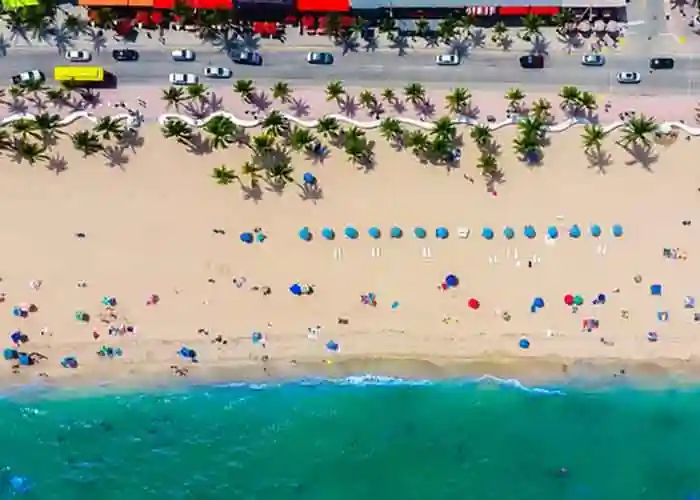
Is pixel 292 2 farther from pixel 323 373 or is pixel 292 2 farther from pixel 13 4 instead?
pixel 323 373

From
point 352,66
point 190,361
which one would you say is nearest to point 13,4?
point 352,66

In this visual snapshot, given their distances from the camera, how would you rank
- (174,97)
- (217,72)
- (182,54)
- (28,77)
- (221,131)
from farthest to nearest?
(217,72) < (182,54) < (174,97) < (28,77) < (221,131)

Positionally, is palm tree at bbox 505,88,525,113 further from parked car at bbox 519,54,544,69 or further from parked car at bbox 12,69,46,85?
parked car at bbox 12,69,46,85

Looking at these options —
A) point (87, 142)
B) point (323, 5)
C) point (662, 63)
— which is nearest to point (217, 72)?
point (323, 5)

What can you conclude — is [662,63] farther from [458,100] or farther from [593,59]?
[458,100]

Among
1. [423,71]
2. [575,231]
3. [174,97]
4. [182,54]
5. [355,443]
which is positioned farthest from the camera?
[355,443]

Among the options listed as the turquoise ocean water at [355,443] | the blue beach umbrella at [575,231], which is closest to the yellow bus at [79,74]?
the turquoise ocean water at [355,443]

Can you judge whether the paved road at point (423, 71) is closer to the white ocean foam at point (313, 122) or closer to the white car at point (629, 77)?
the white car at point (629, 77)
